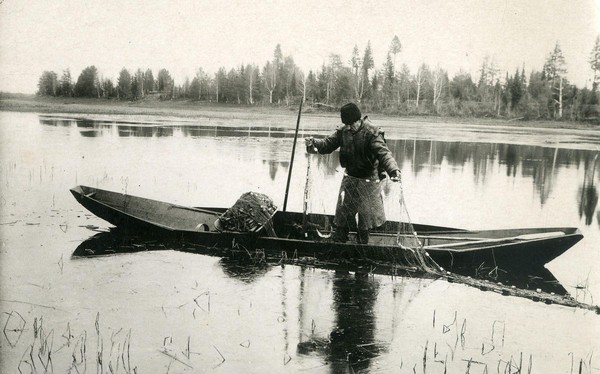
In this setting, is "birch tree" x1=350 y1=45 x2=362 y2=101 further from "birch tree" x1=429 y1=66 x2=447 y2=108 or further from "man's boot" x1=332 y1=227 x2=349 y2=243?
"man's boot" x1=332 y1=227 x2=349 y2=243

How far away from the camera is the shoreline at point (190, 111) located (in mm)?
25016

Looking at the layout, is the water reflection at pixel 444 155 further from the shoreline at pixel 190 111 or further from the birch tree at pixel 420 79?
the birch tree at pixel 420 79

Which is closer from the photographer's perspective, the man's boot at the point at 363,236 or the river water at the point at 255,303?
the river water at the point at 255,303

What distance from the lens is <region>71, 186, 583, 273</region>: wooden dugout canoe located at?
614cm

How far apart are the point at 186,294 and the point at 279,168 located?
7.92 m

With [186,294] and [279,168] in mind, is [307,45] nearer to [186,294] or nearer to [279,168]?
[279,168]

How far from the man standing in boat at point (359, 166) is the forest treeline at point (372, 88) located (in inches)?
610

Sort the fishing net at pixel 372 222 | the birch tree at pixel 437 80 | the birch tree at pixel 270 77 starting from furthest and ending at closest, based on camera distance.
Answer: the birch tree at pixel 437 80 < the birch tree at pixel 270 77 < the fishing net at pixel 372 222

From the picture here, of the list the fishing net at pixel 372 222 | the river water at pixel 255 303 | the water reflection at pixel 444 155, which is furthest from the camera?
the water reflection at pixel 444 155

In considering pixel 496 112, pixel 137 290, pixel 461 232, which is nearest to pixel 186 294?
pixel 137 290

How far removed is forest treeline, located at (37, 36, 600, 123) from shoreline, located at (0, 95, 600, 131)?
38cm

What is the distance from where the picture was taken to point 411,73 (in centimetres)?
3062

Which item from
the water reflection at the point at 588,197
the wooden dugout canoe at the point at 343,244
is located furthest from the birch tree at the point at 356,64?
the wooden dugout canoe at the point at 343,244

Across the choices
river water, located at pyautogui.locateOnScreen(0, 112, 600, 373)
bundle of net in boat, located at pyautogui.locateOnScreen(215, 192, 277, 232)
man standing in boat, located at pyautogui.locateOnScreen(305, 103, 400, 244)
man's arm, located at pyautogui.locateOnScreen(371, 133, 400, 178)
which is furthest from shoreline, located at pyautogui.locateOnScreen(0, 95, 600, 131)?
man's arm, located at pyautogui.locateOnScreen(371, 133, 400, 178)
